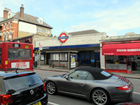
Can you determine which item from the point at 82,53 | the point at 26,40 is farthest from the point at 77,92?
the point at 26,40

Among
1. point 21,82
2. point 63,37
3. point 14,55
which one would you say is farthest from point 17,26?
point 21,82

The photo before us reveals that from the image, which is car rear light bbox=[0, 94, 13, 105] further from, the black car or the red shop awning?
the red shop awning

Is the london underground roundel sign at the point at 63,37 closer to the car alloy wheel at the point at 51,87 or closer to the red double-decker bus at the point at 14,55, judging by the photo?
the red double-decker bus at the point at 14,55

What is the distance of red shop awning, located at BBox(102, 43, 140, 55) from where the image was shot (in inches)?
496

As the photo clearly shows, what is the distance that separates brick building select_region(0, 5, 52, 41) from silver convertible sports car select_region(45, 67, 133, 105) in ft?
104

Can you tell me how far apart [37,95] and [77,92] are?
1995 mm

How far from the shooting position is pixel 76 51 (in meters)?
17.4

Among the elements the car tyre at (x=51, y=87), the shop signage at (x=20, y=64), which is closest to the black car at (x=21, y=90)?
the car tyre at (x=51, y=87)

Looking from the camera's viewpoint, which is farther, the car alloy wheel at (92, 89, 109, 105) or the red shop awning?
the red shop awning

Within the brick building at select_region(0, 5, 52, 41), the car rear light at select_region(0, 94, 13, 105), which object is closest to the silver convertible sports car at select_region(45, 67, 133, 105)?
the car rear light at select_region(0, 94, 13, 105)

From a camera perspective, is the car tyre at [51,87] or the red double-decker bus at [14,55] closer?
the car tyre at [51,87]

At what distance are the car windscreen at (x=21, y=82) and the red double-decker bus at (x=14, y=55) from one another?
5.76 metres

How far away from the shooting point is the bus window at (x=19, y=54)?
8633 millimetres

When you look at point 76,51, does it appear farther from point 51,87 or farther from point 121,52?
point 51,87
